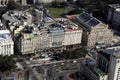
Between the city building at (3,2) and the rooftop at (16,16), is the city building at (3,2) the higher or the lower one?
the lower one

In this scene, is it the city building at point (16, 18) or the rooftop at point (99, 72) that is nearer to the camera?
the rooftop at point (99, 72)

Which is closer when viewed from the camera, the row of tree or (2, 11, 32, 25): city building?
the row of tree

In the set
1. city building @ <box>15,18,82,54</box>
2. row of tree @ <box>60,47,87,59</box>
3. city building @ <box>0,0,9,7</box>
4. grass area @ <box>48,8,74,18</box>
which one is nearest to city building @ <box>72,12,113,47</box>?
city building @ <box>15,18,82,54</box>

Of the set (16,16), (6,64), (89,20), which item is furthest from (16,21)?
(89,20)

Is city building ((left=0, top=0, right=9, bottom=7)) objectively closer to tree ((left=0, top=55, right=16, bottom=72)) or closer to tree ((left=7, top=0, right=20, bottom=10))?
tree ((left=7, top=0, right=20, bottom=10))

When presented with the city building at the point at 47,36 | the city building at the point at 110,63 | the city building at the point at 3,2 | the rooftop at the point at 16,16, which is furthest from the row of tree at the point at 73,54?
the city building at the point at 3,2

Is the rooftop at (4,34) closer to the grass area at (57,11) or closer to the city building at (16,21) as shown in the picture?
the city building at (16,21)

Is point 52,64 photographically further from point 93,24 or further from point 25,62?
point 93,24
